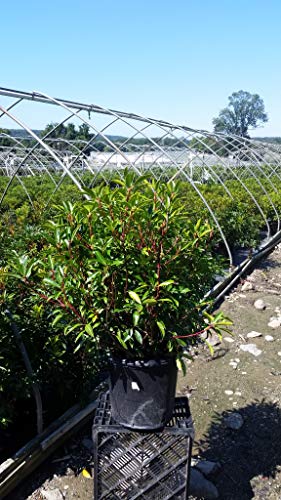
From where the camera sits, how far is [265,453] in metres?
2.76

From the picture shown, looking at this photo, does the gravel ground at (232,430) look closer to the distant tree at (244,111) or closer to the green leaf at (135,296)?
the green leaf at (135,296)

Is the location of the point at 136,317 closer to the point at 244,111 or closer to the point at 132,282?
the point at 132,282

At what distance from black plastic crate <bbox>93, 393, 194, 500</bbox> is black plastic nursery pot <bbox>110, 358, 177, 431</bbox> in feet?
0.18

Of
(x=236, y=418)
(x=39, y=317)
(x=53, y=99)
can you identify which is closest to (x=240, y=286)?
(x=236, y=418)

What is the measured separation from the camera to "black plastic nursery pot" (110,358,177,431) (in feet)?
6.49

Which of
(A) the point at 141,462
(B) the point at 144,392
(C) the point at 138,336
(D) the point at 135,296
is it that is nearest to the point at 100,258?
(D) the point at 135,296

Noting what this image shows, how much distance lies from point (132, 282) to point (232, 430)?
166 cm

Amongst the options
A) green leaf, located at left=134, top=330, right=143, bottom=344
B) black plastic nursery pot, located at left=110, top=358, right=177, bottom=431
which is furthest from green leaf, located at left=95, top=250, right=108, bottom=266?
black plastic nursery pot, located at left=110, top=358, right=177, bottom=431

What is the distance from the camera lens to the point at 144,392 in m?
2.01

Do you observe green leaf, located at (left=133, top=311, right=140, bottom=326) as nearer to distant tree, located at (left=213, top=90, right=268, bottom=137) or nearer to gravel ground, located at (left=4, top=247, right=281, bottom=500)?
gravel ground, located at (left=4, top=247, right=281, bottom=500)

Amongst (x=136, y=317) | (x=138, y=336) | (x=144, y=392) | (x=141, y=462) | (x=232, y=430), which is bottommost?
(x=232, y=430)

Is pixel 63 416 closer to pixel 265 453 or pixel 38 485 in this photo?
pixel 38 485

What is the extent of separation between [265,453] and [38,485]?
142 cm

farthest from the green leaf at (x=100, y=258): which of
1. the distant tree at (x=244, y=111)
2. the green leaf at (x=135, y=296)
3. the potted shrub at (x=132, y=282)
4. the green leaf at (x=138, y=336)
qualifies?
the distant tree at (x=244, y=111)
